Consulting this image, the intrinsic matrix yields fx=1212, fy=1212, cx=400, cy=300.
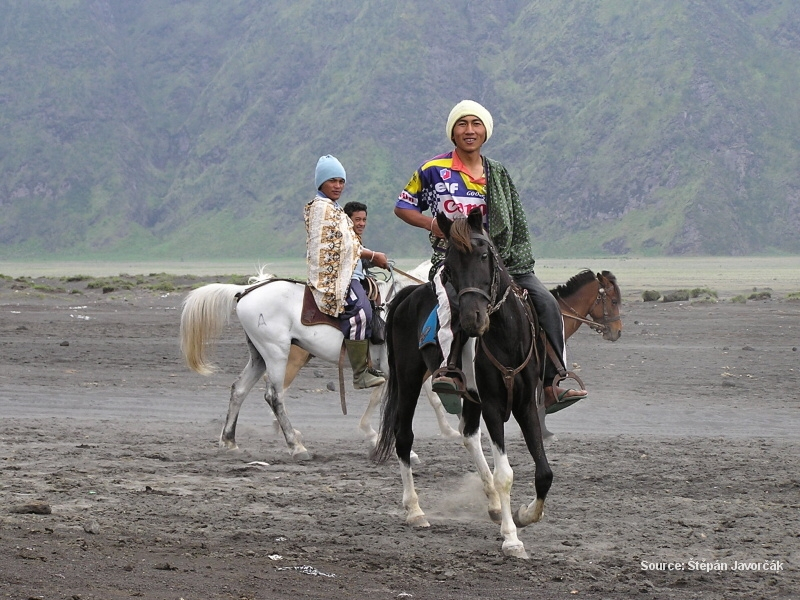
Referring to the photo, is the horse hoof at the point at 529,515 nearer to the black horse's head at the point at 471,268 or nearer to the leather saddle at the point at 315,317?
the black horse's head at the point at 471,268

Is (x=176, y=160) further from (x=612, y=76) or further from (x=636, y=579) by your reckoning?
(x=636, y=579)

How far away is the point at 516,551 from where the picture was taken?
6.89m

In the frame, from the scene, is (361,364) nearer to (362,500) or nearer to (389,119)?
(362,500)

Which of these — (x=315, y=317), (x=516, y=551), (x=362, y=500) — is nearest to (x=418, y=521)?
(x=362, y=500)

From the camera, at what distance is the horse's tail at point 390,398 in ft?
27.5

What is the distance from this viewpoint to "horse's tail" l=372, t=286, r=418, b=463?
839cm

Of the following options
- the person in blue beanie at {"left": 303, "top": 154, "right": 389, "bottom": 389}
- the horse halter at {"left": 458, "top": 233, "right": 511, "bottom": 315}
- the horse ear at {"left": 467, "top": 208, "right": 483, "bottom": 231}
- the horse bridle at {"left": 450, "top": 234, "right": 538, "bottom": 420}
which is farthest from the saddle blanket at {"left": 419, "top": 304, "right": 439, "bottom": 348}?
the person in blue beanie at {"left": 303, "top": 154, "right": 389, "bottom": 389}

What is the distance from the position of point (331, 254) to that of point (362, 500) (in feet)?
9.32

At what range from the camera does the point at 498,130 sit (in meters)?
153

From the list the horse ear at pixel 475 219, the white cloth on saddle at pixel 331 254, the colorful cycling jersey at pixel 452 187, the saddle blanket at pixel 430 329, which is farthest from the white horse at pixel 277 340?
the horse ear at pixel 475 219

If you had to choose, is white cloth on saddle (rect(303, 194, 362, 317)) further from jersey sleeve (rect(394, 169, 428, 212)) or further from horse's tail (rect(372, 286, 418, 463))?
jersey sleeve (rect(394, 169, 428, 212))

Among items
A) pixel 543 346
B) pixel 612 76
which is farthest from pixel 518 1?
pixel 543 346

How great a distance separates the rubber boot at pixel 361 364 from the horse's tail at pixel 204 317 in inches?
54.5

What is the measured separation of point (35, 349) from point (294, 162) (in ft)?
430
